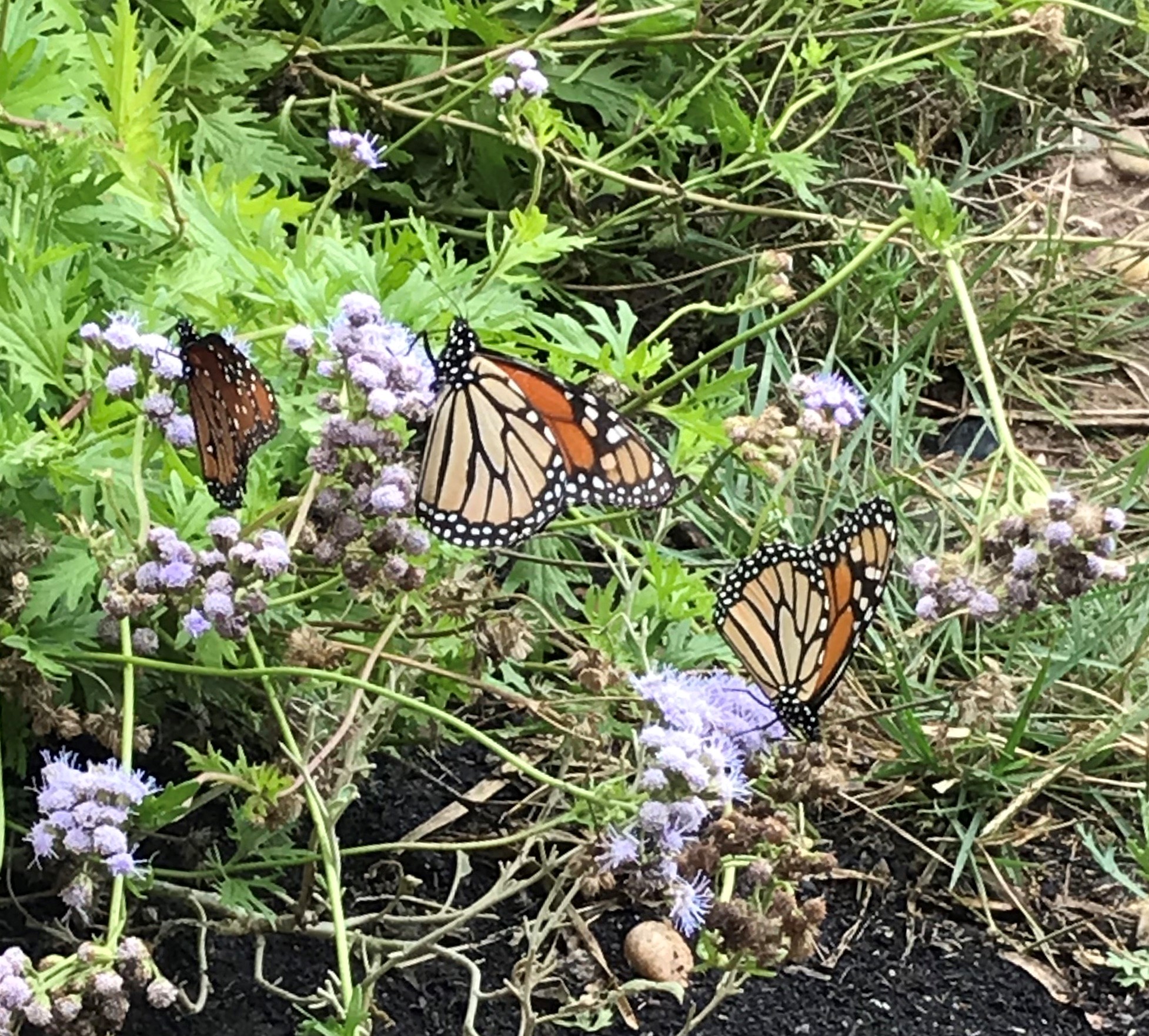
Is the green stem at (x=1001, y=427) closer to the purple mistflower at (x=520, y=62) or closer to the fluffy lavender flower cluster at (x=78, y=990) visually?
the purple mistflower at (x=520, y=62)

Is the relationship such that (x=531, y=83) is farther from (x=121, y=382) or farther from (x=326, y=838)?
(x=326, y=838)

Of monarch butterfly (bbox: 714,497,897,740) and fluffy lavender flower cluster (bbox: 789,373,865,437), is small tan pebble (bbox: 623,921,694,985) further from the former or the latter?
fluffy lavender flower cluster (bbox: 789,373,865,437)

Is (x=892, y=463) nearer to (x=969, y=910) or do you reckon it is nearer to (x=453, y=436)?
(x=969, y=910)

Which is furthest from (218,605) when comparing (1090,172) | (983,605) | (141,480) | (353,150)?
(1090,172)

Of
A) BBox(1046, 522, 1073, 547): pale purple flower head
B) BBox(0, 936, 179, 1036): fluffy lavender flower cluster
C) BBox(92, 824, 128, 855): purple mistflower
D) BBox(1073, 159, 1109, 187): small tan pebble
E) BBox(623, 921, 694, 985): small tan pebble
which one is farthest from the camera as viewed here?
BBox(1073, 159, 1109, 187): small tan pebble

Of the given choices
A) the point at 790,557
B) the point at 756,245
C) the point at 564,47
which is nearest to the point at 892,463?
the point at 756,245

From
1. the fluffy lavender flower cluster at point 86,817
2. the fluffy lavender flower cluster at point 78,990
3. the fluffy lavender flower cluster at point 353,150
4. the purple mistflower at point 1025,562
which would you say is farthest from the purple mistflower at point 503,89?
the fluffy lavender flower cluster at point 78,990

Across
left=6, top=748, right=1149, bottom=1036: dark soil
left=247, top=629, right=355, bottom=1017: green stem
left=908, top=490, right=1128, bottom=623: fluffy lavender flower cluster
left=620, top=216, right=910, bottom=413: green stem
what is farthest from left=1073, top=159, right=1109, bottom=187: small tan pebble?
left=247, top=629, right=355, bottom=1017: green stem
